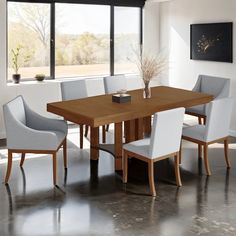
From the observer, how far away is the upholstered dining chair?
432 cm

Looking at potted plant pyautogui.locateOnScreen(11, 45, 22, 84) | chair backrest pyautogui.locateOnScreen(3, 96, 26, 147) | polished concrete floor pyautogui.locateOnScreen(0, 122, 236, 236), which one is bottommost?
polished concrete floor pyautogui.locateOnScreen(0, 122, 236, 236)

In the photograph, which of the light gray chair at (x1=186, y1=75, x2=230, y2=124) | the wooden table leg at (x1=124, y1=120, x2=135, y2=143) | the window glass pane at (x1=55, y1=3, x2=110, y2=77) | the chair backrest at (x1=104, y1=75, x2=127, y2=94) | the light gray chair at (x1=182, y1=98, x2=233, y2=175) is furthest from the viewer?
the window glass pane at (x1=55, y1=3, x2=110, y2=77)

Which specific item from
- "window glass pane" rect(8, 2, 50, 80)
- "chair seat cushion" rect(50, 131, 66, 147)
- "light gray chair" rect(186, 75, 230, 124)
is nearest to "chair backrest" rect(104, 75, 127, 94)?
"light gray chair" rect(186, 75, 230, 124)

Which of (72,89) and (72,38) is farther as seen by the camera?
(72,38)

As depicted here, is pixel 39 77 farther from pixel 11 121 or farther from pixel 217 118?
pixel 217 118

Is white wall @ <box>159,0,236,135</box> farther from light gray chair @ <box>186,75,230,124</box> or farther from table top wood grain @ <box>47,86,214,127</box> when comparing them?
table top wood grain @ <box>47,86,214,127</box>

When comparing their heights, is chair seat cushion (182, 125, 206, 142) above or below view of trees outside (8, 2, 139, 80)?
below

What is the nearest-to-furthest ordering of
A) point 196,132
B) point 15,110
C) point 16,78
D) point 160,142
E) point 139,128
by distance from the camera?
point 160,142 → point 15,110 → point 196,132 → point 139,128 → point 16,78

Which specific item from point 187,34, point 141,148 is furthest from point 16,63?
point 141,148

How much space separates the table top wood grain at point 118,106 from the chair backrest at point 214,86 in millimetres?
766

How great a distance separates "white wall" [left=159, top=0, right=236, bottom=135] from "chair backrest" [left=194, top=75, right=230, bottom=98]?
1.45 ft

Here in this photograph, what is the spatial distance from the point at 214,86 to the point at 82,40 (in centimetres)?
269

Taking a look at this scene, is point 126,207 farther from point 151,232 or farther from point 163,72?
point 163,72

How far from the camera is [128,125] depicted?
555cm
